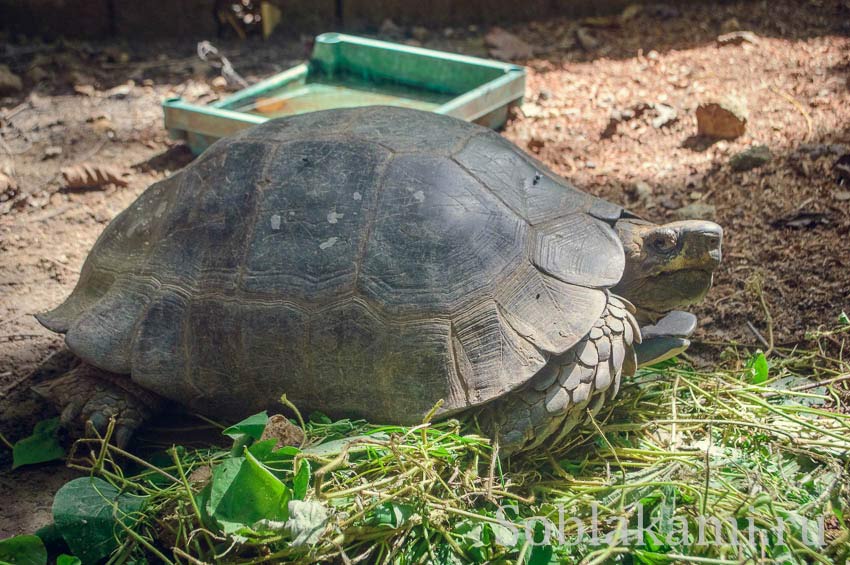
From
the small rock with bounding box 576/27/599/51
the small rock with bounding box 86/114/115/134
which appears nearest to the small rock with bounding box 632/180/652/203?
the small rock with bounding box 576/27/599/51

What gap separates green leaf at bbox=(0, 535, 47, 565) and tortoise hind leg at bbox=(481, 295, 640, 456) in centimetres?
152

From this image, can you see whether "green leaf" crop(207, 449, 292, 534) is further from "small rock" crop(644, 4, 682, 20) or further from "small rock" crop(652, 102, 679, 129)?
"small rock" crop(644, 4, 682, 20)

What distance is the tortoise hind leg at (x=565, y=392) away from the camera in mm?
2934

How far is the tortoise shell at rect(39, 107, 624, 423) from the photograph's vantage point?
9.78ft

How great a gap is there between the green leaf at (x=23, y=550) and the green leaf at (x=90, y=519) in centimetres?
8

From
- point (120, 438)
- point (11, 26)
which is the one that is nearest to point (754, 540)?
point (120, 438)

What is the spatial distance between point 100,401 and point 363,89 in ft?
12.1

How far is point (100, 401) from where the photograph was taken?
3.36m

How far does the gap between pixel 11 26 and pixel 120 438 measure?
5.64m

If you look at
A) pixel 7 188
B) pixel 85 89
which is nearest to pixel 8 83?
pixel 85 89

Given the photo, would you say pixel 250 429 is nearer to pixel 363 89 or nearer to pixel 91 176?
pixel 91 176

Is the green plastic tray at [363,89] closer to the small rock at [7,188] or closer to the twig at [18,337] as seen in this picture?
the small rock at [7,188]

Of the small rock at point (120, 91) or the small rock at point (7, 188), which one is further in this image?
the small rock at point (120, 91)

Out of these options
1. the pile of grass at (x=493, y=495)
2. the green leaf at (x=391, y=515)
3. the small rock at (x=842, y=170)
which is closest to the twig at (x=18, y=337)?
the pile of grass at (x=493, y=495)
